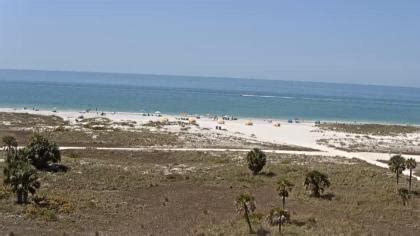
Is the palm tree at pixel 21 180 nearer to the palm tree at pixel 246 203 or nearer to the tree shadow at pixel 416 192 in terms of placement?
the palm tree at pixel 246 203

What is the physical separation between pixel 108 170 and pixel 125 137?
89.3ft

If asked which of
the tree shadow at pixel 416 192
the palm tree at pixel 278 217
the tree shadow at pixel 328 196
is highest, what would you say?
the palm tree at pixel 278 217

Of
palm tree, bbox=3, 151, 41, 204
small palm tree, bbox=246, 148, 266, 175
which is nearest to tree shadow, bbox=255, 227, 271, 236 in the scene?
palm tree, bbox=3, 151, 41, 204

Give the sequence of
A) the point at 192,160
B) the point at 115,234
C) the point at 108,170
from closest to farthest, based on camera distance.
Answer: the point at 115,234
the point at 108,170
the point at 192,160

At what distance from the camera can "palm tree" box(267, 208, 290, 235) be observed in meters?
35.4

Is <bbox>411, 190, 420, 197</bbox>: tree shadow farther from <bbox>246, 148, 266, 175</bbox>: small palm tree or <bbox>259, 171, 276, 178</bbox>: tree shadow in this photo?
<bbox>246, 148, 266, 175</bbox>: small palm tree

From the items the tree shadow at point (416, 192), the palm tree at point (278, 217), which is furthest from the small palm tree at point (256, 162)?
the palm tree at point (278, 217)

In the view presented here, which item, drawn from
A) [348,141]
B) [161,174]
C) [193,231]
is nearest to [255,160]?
[161,174]

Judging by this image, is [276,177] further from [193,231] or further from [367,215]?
[193,231]

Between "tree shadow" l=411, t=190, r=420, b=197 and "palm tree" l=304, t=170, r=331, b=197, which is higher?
"palm tree" l=304, t=170, r=331, b=197

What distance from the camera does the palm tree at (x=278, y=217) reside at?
116 feet

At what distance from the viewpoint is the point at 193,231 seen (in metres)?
35.4

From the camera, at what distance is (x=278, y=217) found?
3597cm

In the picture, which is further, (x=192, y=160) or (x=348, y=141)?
(x=348, y=141)
